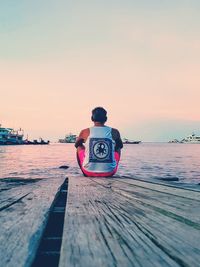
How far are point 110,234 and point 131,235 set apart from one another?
0.35ft

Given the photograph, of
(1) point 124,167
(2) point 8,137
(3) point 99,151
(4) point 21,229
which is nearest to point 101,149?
(3) point 99,151

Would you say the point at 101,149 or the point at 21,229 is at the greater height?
the point at 101,149

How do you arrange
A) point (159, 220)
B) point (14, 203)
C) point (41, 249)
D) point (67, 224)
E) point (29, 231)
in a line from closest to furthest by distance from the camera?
1. point (41, 249)
2. point (29, 231)
3. point (67, 224)
4. point (159, 220)
5. point (14, 203)

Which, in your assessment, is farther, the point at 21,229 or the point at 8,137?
the point at 8,137

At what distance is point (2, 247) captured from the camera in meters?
1.30

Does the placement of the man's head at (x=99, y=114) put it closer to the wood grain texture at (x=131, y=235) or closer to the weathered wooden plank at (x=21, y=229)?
the weathered wooden plank at (x=21, y=229)

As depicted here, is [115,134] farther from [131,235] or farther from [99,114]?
[131,235]

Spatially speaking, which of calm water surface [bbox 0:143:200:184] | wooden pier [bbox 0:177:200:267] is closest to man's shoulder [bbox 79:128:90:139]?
calm water surface [bbox 0:143:200:184]

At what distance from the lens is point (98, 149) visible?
6.29 m

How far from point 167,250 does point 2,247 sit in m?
0.72

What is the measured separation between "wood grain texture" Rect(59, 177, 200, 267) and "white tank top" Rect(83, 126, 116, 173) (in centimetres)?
381

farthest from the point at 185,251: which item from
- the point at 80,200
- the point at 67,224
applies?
the point at 80,200

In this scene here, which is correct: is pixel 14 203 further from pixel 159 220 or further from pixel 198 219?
pixel 198 219

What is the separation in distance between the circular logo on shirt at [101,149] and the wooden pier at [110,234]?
379cm
